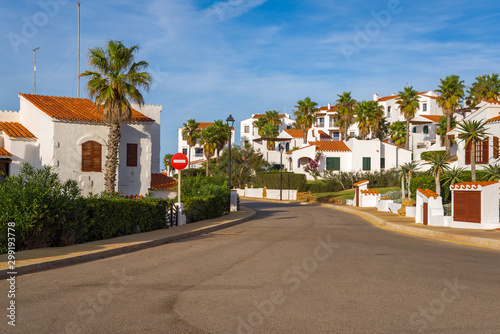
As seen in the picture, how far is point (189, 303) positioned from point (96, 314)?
131 centimetres

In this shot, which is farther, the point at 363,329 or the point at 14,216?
the point at 14,216

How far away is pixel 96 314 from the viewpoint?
6578 millimetres

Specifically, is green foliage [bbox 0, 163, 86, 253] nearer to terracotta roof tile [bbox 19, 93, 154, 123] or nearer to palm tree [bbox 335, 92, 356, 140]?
terracotta roof tile [bbox 19, 93, 154, 123]

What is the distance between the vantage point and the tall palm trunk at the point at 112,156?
28781 millimetres

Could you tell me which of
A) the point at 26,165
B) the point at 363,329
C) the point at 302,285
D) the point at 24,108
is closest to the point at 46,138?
the point at 24,108

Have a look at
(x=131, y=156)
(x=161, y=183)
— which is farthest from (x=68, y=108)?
(x=161, y=183)

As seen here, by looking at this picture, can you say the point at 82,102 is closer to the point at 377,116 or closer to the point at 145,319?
the point at 145,319

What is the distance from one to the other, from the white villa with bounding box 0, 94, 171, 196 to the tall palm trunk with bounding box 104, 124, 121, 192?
1.34 metres

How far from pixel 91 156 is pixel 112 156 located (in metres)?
Answer: 1.88

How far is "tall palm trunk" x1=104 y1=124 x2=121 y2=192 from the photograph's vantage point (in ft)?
94.4

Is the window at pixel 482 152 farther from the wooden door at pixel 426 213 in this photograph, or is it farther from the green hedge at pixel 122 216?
the green hedge at pixel 122 216

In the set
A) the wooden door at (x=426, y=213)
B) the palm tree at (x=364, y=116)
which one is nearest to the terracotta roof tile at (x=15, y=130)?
the wooden door at (x=426, y=213)

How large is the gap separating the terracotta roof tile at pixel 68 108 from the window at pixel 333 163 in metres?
39.3

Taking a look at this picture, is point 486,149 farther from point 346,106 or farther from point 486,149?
point 346,106
